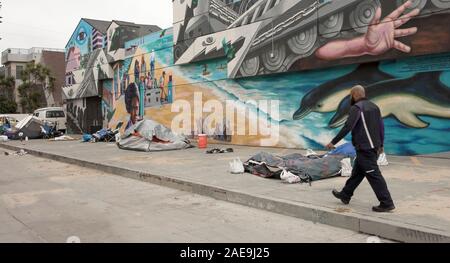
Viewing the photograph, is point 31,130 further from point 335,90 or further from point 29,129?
point 335,90

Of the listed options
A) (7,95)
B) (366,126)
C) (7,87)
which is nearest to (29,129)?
(366,126)

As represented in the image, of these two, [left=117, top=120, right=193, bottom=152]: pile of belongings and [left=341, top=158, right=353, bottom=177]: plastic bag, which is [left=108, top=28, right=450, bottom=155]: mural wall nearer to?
[left=117, top=120, right=193, bottom=152]: pile of belongings

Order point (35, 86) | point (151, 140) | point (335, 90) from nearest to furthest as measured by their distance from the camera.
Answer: point (335, 90) < point (151, 140) < point (35, 86)

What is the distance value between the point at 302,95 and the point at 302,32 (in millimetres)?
2183

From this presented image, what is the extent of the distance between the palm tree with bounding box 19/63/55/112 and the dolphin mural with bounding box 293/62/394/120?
3975 cm

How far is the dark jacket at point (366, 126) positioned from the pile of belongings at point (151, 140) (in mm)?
11806

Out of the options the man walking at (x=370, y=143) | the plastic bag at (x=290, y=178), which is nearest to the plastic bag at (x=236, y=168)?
the plastic bag at (x=290, y=178)

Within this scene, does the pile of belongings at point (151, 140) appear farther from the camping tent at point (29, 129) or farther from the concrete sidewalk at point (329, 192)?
the camping tent at point (29, 129)

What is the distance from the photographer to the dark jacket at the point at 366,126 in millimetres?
6672

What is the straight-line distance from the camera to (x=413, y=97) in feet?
43.0

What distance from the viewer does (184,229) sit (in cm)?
668

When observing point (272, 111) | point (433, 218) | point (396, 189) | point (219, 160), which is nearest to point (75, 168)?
point (219, 160)
